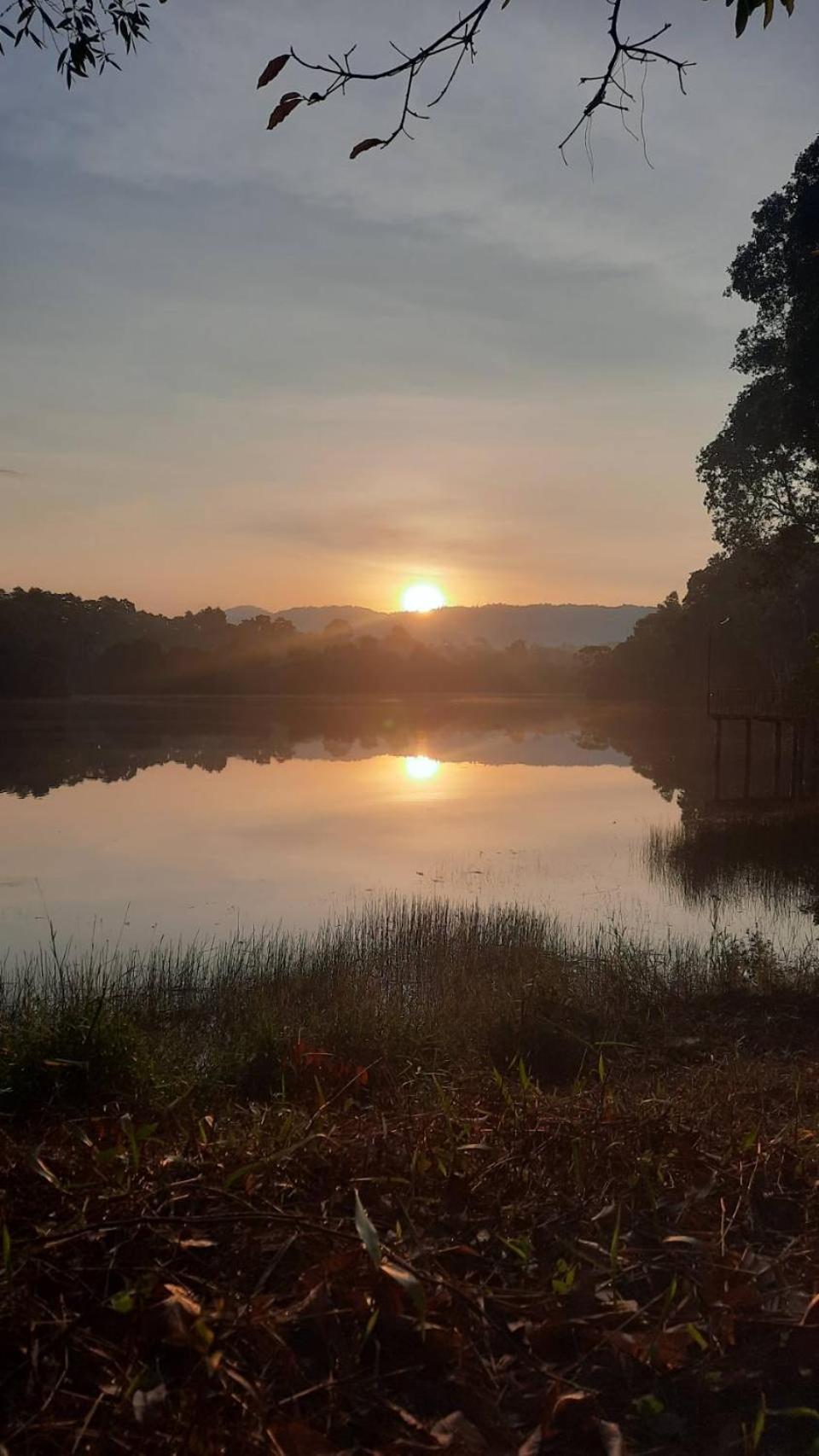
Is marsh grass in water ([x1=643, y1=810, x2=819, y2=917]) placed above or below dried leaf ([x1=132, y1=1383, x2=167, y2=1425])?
below

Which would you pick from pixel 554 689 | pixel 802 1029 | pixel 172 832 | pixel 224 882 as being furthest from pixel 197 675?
pixel 802 1029

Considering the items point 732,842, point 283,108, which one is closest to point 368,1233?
point 283,108

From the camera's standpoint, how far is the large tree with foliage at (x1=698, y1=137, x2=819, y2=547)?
91.8 feet

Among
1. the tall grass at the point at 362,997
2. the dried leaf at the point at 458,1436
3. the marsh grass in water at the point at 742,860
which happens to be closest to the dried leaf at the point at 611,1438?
the dried leaf at the point at 458,1436

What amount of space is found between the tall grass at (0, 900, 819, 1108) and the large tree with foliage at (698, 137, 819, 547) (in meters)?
18.0

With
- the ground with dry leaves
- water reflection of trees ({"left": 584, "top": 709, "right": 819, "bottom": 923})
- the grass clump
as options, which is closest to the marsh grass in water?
water reflection of trees ({"left": 584, "top": 709, "right": 819, "bottom": 923})

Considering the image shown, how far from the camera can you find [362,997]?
1265cm

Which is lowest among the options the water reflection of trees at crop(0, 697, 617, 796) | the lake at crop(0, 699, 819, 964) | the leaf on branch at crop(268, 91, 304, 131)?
the lake at crop(0, 699, 819, 964)

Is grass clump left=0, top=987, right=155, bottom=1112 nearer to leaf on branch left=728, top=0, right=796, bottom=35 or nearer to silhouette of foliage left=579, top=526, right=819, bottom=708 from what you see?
leaf on branch left=728, top=0, right=796, bottom=35

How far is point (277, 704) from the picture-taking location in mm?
119250

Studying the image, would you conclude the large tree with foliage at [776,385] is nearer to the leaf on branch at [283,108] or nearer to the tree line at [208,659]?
the leaf on branch at [283,108]

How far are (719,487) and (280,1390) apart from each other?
38.6m

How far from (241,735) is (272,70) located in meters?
72.1

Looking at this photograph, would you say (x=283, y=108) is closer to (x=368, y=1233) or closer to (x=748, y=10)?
(x=748, y=10)
